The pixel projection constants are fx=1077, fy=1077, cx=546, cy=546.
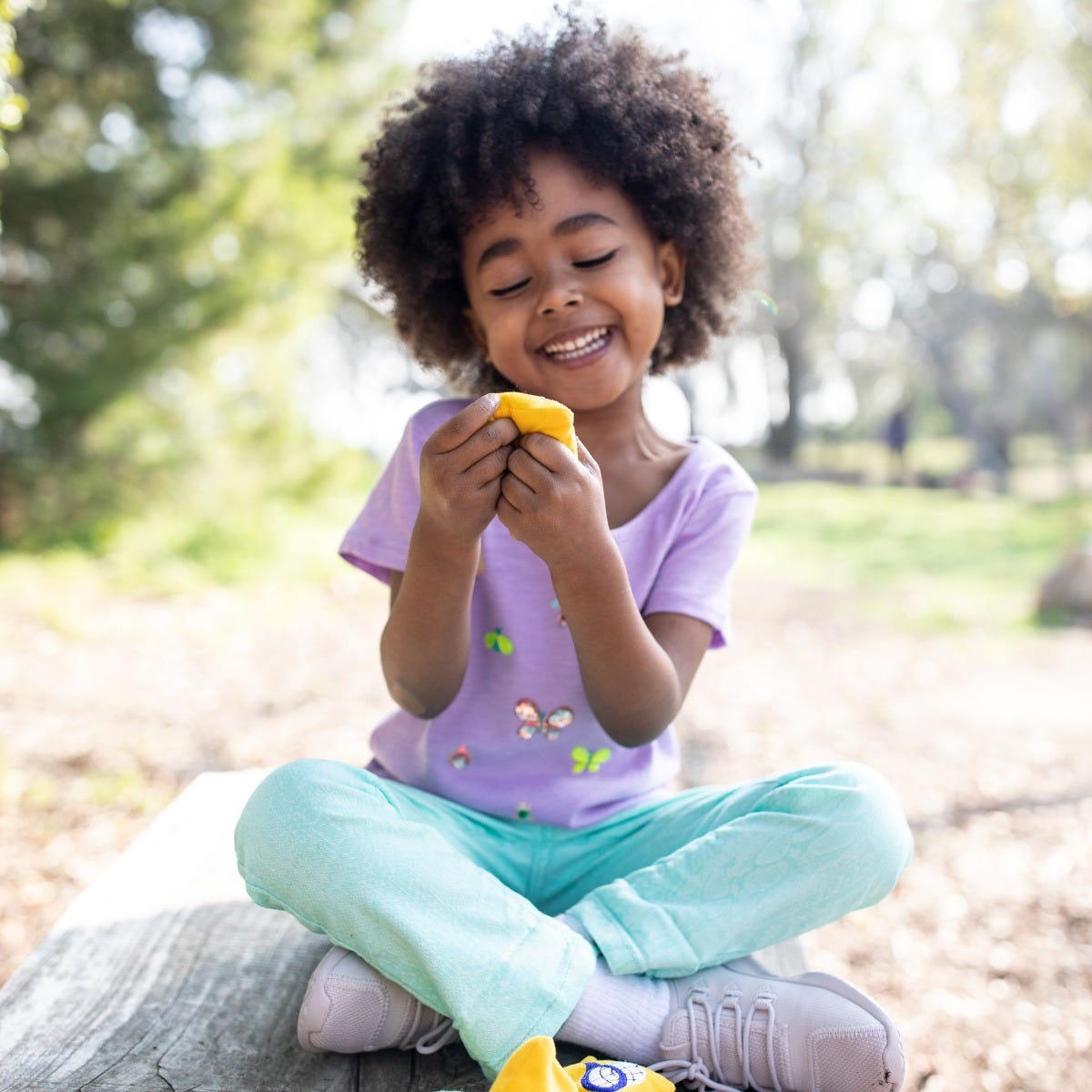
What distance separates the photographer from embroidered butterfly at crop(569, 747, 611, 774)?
185 centimetres

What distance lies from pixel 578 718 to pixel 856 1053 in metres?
0.67

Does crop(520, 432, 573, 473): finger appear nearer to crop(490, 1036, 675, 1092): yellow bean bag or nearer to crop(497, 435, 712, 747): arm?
crop(497, 435, 712, 747): arm

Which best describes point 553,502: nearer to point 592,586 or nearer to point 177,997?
point 592,586

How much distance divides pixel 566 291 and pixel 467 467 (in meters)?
0.45

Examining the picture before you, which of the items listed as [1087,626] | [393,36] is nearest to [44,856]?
[1087,626]

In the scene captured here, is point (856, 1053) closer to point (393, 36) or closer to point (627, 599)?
point (627, 599)

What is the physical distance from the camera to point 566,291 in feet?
5.86

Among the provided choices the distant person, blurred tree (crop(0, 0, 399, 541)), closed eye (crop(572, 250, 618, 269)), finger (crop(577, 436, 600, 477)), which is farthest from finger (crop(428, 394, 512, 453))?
the distant person

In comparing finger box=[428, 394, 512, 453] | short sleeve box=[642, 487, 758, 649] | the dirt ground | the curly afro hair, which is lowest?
the dirt ground

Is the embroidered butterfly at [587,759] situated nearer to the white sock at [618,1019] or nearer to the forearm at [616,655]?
the forearm at [616,655]

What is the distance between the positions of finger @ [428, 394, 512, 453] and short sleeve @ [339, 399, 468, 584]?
42 cm

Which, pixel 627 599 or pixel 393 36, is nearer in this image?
pixel 627 599

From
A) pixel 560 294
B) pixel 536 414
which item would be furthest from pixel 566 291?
pixel 536 414

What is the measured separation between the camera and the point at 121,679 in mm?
4840
